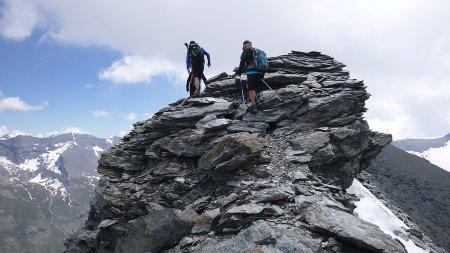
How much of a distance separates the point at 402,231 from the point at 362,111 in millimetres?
10597

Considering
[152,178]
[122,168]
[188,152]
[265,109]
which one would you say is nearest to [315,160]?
[265,109]

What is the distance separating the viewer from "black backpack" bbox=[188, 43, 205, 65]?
84.3 ft

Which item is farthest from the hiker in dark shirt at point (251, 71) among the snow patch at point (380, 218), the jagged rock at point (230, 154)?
the snow patch at point (380, 218)

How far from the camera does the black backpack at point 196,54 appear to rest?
84.3 feet

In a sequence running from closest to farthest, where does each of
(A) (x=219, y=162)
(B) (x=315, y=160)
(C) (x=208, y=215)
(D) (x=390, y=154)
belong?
(C) (x=208, y=215) < (A) (x=219, y=162) < (B) (x=315, y=160) < (D) (x=390, y=154)

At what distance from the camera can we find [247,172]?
698 inches

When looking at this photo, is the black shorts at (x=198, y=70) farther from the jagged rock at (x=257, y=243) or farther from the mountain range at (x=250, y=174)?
the jagged rock at (x=257, y=243)

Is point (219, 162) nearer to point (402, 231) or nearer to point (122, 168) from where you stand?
point (122, 168)

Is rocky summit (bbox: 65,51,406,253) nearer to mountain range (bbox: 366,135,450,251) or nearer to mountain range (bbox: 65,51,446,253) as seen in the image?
mountain range (bbox: 65,51,446,253)

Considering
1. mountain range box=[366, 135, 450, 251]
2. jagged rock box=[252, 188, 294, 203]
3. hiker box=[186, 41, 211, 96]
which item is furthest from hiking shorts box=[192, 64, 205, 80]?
mountain range box=[366, 135, 450, 251]

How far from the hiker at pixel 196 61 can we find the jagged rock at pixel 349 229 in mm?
15755

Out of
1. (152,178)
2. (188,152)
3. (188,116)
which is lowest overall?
(152,178)

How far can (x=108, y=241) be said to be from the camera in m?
20.9

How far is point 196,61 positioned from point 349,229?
17.8 m
